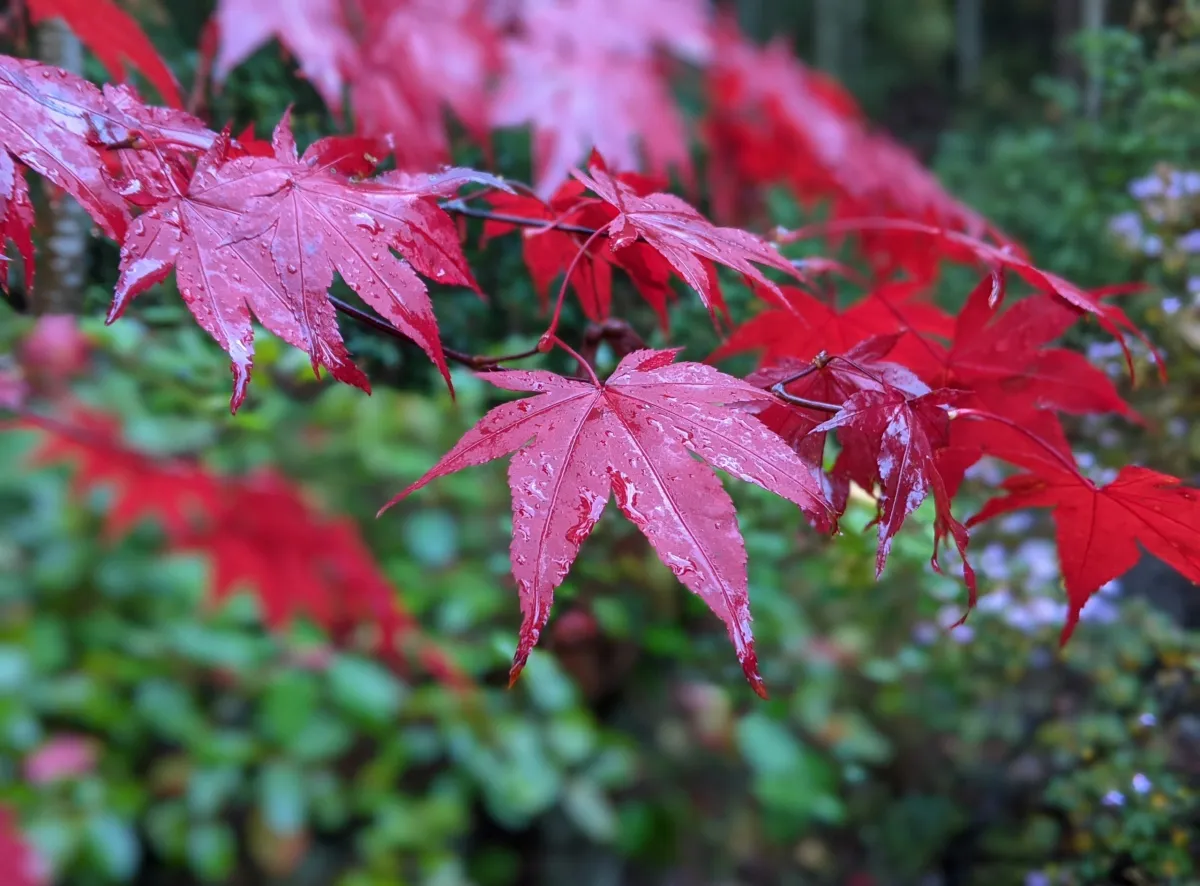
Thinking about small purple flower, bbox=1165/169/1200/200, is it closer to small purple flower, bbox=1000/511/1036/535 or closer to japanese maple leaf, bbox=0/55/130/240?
small purple flower, bbox=1000/511/1036/535

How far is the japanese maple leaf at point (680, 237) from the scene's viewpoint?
46cm

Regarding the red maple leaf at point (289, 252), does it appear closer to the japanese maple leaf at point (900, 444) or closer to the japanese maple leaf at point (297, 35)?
the japanese maple leaf at point (900, 444)

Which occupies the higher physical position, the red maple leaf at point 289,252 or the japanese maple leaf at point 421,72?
the red maple leaf at point 289,252

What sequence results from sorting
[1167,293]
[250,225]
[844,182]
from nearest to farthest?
[250,225] → [1167,293] → [844,182]

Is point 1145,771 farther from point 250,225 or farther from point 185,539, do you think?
point 185,539

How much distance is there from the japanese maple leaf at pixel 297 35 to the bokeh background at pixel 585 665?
69 millimetres

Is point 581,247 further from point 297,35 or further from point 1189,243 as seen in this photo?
point 1189,243

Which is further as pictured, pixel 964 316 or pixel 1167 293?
pixel 1167 293

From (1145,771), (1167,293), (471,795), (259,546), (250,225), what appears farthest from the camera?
(471,795)

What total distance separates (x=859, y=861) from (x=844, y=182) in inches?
44.3

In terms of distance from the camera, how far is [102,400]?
4.53 feet

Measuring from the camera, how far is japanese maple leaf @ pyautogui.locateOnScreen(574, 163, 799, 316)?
0.46m

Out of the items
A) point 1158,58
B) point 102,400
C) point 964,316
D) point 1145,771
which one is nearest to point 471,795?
point 102,400

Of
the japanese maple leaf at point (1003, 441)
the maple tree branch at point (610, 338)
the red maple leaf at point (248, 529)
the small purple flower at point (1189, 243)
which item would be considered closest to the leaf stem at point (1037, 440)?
the japanese maple leaf at point (1003, 441)
